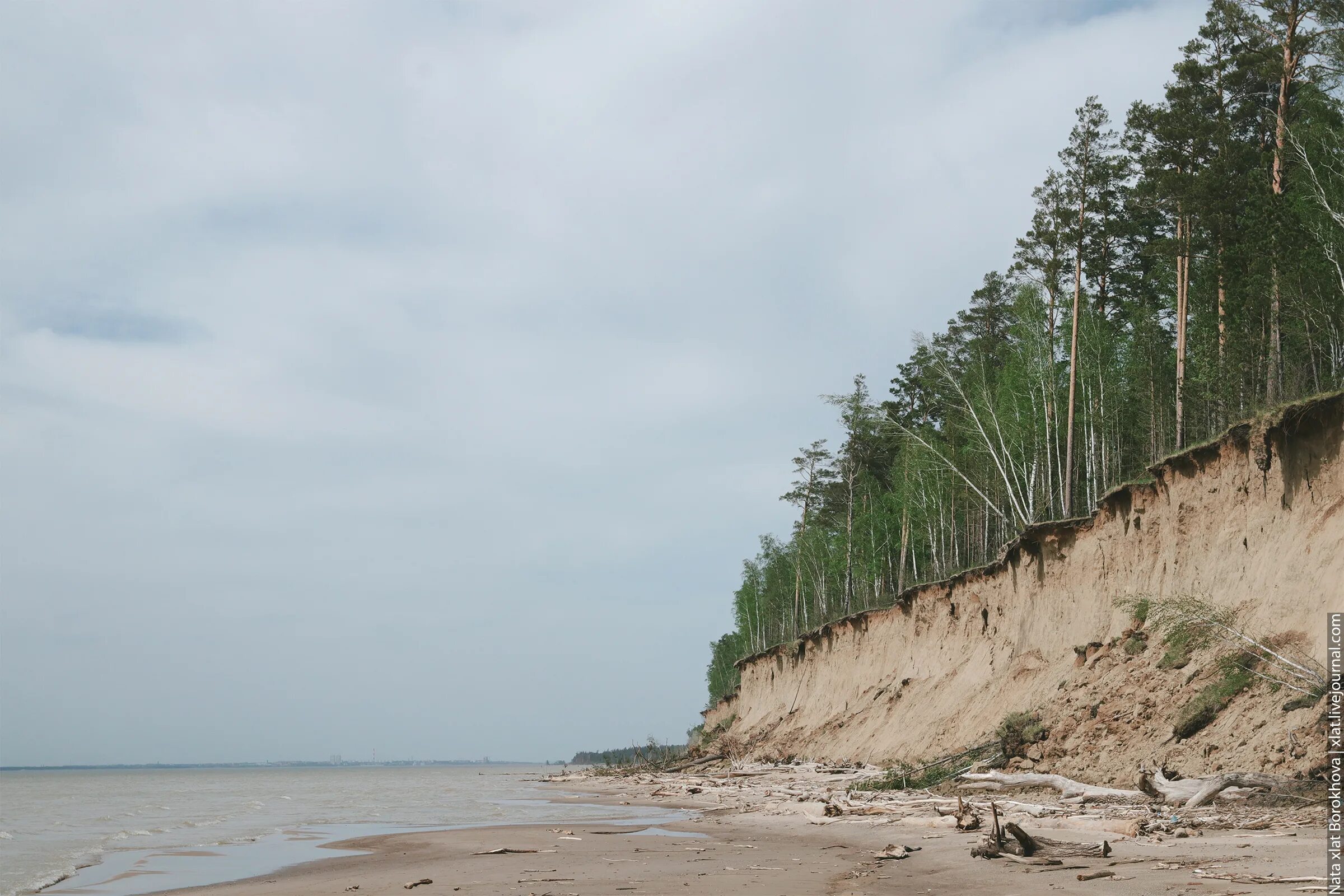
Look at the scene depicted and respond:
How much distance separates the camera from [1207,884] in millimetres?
8633

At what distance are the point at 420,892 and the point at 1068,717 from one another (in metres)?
15.4

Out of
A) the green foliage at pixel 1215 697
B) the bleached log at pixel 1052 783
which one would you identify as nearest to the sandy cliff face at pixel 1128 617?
the green foliage at pixel 1215 697

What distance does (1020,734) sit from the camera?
72.5 feet

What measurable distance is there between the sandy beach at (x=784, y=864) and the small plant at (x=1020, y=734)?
5.15 metres

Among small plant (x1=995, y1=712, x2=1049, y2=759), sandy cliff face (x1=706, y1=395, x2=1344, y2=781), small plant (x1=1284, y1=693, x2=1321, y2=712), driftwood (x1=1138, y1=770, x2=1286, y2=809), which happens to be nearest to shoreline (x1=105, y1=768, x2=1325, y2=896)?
driftwood (x1=1138, y1=770, x2=1286, y2=809)

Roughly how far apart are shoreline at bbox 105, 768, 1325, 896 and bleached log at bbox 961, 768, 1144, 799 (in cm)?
134

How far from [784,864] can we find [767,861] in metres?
0.46

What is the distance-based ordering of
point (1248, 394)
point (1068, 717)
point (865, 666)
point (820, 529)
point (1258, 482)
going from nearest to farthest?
point (1258, 482), point (1068, 717), point (1248, 394), point (865, 666), point (820, 529)

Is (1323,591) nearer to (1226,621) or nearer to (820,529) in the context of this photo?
(1226,621)

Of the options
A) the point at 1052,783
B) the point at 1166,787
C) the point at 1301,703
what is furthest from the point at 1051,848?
the point at 1052,783

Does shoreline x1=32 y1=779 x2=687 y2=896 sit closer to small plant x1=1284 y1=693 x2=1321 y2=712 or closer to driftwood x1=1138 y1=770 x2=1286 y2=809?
driftwood x1=1138 y1=770 x2=1286 y2=809

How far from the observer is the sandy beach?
31.5 ft

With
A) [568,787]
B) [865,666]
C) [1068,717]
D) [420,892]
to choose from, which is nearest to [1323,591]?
[1068,717]

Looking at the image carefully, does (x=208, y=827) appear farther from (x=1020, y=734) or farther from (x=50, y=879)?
(x=1020, y=734)
